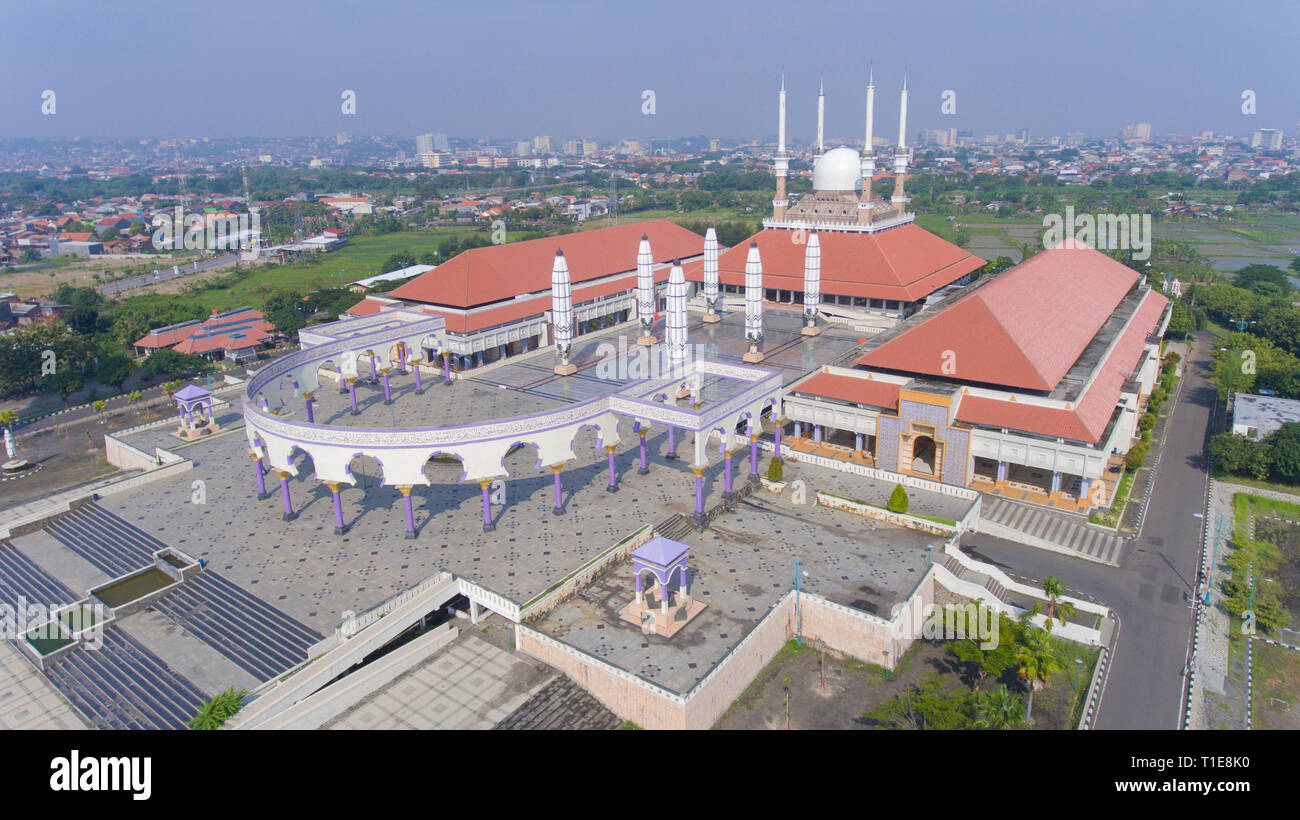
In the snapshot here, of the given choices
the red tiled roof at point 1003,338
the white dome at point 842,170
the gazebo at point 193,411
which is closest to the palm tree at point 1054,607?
the red tiled roof at point 1003,338

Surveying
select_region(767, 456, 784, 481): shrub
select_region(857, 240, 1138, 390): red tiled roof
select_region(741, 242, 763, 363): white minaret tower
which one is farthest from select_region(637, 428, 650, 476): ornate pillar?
select_region(741, 242, 763, 363): white minaret tower

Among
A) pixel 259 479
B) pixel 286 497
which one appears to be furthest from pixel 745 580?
pixel 259 479

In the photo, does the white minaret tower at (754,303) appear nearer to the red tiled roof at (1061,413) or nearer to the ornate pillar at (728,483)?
the red tiled roof at (1061,413)

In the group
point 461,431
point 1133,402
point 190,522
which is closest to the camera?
point 461,431

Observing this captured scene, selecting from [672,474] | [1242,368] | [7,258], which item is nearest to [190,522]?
[672,474]

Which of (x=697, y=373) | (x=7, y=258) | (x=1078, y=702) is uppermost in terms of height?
(x=7, y=258)

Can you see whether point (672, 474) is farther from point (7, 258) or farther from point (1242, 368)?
point (7, 258)

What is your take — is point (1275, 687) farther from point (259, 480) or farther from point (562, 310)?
point (259, 480)
